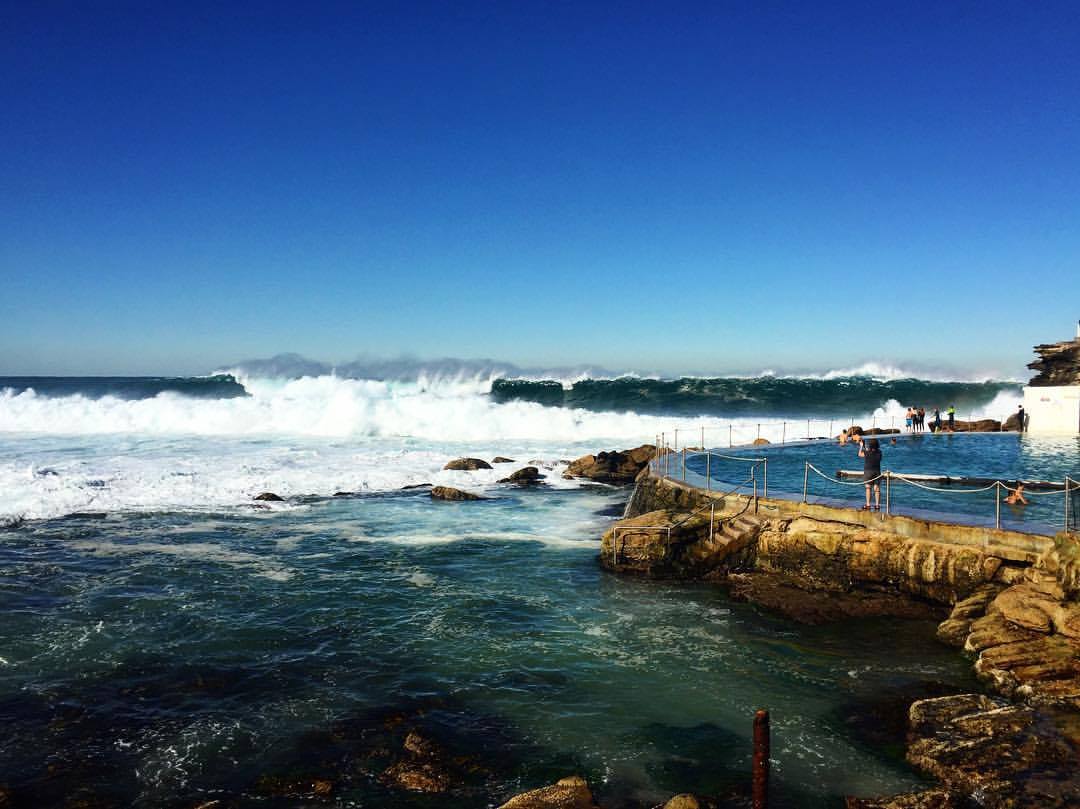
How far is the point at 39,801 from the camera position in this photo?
689 centimetres

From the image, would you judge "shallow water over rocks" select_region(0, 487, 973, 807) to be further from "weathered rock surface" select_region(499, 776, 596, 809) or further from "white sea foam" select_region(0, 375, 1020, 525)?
"white sea foam" select_region(0, 375, 1020, 525)

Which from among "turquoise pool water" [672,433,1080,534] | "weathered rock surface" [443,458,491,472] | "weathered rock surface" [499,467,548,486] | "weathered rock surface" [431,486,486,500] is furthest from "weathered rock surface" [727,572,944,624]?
"weathered rock surface" [443,458,491,472]

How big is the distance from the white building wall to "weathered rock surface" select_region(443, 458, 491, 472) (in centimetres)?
2313

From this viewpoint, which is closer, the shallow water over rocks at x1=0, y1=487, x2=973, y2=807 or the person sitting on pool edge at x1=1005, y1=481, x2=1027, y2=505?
the shallow water over rocks at x1=0, y1=487, x2=973, y2=807

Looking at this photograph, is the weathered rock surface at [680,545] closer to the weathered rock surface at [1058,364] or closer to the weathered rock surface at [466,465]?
the weathered rock surface at [466,465]

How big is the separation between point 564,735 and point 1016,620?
21.3 feet

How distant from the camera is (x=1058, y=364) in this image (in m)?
30.3

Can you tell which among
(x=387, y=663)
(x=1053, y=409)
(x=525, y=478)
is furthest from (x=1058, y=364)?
(x=387, y=663)

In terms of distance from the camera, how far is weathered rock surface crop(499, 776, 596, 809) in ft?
21.0

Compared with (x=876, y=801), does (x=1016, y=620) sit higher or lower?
higher

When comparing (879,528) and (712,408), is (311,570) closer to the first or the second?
(879,528)

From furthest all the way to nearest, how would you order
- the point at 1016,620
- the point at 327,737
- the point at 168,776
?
the point at 1016,620
the point at 327,737
the point at 168,776

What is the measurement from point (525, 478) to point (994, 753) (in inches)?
799

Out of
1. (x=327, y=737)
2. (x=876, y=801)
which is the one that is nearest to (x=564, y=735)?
(x=327, y=737)
